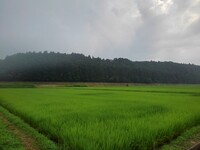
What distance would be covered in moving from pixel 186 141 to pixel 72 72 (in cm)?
7535

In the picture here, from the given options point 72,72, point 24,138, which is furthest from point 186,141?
point 72,72

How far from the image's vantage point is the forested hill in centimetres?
8034

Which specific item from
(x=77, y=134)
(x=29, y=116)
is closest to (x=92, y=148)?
(x=77, y=134)

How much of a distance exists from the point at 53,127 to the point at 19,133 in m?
1.28

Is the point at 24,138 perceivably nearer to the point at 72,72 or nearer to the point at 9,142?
the point at 9,142

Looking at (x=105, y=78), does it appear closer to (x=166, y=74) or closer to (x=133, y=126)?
(x=166, y=74)

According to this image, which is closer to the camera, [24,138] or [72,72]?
[24,138]

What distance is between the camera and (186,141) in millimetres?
7262

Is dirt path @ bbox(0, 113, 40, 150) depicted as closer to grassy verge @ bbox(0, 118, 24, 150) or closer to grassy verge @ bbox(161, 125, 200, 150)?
grassy verge @ bbox(0, 118, 24, 150)

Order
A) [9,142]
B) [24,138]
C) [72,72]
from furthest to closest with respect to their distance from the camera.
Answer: [72,72] → [24,138] → [9,142]

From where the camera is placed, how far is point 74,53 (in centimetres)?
11656

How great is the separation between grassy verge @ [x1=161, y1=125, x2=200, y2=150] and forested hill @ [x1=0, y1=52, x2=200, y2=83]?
72.1 meters

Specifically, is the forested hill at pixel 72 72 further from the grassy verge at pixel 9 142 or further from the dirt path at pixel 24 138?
the grassy verge at pixel 9 142

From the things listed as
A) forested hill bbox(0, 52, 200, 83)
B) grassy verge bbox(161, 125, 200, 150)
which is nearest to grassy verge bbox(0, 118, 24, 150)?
grassy verge bbox(161, 125, 200, 150)
